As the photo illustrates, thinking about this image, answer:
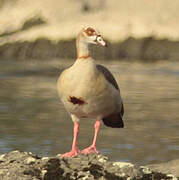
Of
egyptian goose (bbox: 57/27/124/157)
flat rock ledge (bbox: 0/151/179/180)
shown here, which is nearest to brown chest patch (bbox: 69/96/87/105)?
egyptian goose (bbox: 57/27/124/157)

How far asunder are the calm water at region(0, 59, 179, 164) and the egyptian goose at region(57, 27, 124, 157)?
284cm

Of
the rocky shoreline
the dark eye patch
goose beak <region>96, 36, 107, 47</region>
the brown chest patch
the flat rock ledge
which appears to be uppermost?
the dark eye patch

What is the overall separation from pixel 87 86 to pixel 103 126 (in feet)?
19.5

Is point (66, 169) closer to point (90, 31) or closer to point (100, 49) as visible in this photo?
point (90, 31)

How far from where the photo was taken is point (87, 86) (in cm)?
753

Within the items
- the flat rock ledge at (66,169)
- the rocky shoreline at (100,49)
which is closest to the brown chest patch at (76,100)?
the flat rock ledge at (66,169)

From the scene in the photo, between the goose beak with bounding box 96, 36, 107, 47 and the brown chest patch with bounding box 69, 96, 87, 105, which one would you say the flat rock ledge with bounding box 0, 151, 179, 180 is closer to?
the brown chest patch with bounding box 69, 96, 87, 105

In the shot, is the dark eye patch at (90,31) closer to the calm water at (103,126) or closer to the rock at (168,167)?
the rock at (168,167)

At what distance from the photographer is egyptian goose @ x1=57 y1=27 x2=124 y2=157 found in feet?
24.6

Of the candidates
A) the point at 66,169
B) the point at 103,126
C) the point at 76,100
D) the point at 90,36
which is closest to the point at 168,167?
the point at 76,100

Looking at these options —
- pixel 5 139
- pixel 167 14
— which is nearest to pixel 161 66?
pixel 167 14

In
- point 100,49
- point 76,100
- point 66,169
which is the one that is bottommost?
point 100,49

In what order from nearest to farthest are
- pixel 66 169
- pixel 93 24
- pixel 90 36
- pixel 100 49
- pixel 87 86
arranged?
pixel 66 169 → pixel 87 86 → pixel 90 36 → pixel 100 49 → pixel 93 24

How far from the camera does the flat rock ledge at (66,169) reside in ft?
22.6
